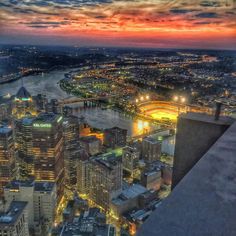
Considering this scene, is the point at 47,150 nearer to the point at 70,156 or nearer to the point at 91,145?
the point at 70,156

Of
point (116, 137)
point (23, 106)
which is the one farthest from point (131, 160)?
point (23, 106)

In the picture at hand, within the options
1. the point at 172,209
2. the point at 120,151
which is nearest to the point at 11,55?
the point at 120,151

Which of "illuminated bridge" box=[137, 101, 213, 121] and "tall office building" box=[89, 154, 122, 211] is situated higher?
"illuminated bridge" box=[137, 101, 213, 121]

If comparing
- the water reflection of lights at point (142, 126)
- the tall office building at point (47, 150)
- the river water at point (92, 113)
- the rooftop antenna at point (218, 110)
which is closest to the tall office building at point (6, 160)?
the tall office building at point (47, 150)

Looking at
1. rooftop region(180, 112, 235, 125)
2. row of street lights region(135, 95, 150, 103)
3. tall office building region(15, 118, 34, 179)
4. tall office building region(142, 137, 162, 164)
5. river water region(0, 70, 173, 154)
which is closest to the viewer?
rooftop region(180, 112, 235, 125)

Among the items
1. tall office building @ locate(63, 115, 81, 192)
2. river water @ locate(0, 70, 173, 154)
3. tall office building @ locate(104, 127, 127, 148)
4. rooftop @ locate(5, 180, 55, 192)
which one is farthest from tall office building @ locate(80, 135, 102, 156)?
rooftop @ locate(5, 180, 55, 192)

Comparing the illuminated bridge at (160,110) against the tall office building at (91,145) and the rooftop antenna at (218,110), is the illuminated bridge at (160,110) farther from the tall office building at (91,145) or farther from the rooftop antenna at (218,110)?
the rooftop antenna at (218,110)

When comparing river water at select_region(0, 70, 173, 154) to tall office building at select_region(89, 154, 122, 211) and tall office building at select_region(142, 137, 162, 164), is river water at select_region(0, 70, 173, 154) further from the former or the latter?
tall office building at select_region(89, 154, 122, 211)
